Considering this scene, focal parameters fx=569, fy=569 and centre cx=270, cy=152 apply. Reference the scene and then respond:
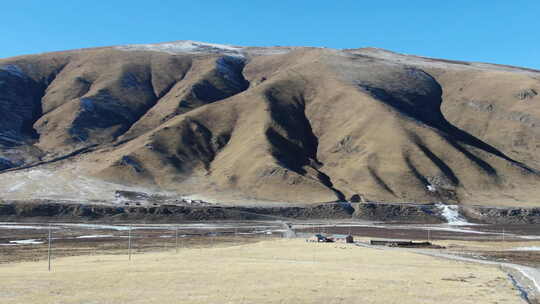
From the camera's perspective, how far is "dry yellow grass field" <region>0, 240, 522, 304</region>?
32.9m

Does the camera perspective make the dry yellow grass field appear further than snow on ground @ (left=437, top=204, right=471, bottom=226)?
No

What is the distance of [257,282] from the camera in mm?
39469

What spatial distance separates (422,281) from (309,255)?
26363mm

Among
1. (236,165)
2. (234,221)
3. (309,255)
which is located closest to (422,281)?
(309,255)

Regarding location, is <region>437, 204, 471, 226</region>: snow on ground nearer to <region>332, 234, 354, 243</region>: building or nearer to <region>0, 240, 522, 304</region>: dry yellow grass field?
<region>332, 234, 354, 243</region>: building

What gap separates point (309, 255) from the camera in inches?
2611

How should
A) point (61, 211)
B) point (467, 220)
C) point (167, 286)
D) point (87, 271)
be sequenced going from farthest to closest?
point (467, 220), point (61, 211), point (87, 271), point (167, 286)

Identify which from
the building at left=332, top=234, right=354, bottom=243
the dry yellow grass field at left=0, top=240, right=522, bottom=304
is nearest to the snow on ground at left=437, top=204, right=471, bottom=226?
the building at left=332, top=234, right=354, bottom=243

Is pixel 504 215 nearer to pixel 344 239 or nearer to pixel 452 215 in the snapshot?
pixel 452 215

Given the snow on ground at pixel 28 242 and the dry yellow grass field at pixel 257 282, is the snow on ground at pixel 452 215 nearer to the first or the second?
the dry yellow grass field at pixel 257 282

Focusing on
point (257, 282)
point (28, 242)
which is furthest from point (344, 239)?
point (257, 282)

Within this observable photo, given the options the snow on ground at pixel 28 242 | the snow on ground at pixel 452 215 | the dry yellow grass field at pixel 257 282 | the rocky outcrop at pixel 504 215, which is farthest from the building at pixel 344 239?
the rocky outcrop at pixel 504 215

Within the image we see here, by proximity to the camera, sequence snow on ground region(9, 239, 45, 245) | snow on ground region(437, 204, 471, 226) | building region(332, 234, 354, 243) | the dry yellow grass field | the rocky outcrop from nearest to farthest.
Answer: the dry yellow grass field
building region(332, 234, 354, 243)
snow on ground region(9, 239, 45, 245)
snow on ground region(437, 204, 471, 226)
the rocky outcrop

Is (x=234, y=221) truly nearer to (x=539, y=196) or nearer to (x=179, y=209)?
(x=179, y=209)
